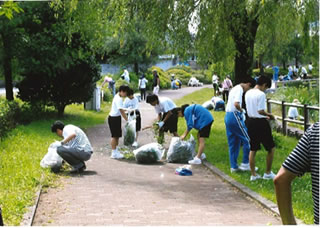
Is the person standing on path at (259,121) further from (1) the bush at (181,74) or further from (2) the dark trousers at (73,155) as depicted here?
(1) the bush at (181,74)

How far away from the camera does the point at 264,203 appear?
7.24m

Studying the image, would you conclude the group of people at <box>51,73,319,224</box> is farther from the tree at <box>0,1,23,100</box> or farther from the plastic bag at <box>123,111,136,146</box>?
the tree at <box>0,1,23,100</box>

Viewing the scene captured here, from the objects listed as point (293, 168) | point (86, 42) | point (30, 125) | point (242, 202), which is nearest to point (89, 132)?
point (30, 125)

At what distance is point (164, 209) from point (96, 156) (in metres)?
4.98

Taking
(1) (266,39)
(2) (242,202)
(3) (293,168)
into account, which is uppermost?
(1) (266,39)

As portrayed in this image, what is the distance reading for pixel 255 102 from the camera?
8.62 m

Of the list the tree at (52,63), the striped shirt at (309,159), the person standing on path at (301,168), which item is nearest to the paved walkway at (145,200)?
the person standing on path at (301,168)

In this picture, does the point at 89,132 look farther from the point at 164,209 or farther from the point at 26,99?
the point at 164,209

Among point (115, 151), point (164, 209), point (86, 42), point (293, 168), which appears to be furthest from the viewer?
point (86, 42)

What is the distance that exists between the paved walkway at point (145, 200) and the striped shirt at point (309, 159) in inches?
147

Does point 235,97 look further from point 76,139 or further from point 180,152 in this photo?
point 76,139

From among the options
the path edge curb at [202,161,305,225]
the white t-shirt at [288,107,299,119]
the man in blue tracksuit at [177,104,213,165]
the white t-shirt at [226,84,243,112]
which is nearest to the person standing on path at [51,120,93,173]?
the man in blue tracksuit at [177,104,213,165]

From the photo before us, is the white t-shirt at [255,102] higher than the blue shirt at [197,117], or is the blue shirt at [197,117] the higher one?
the white t-shirt at [255,102]

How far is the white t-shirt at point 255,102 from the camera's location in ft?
28.2
